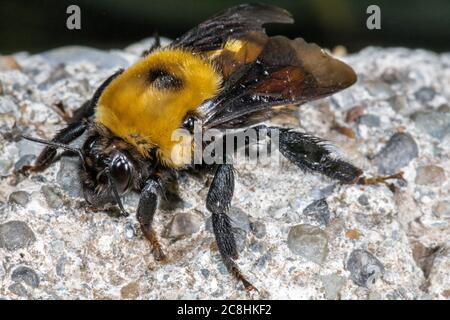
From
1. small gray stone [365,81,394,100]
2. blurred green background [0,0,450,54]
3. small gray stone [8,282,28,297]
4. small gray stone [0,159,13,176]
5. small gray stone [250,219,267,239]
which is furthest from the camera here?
blurred green background [0,0,450,54]

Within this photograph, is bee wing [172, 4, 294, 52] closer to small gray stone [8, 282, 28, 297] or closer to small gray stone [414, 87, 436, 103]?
small gray stone [414, 87, 436, 103]

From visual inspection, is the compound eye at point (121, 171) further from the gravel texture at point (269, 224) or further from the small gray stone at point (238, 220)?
the small gray stone at point (238, 220)

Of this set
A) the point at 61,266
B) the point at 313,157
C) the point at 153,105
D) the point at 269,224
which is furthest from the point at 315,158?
the point at 61,266

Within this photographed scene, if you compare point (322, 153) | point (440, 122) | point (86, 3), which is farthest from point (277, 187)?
point (86, 3)

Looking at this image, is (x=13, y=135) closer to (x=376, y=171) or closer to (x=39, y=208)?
(x=39, y=208)

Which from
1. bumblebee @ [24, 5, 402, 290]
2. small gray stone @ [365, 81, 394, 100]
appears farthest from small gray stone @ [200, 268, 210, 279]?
small gray stone @ [365, 81, 394, 100]

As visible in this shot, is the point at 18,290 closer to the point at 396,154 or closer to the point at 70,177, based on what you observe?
the point at 70,177
